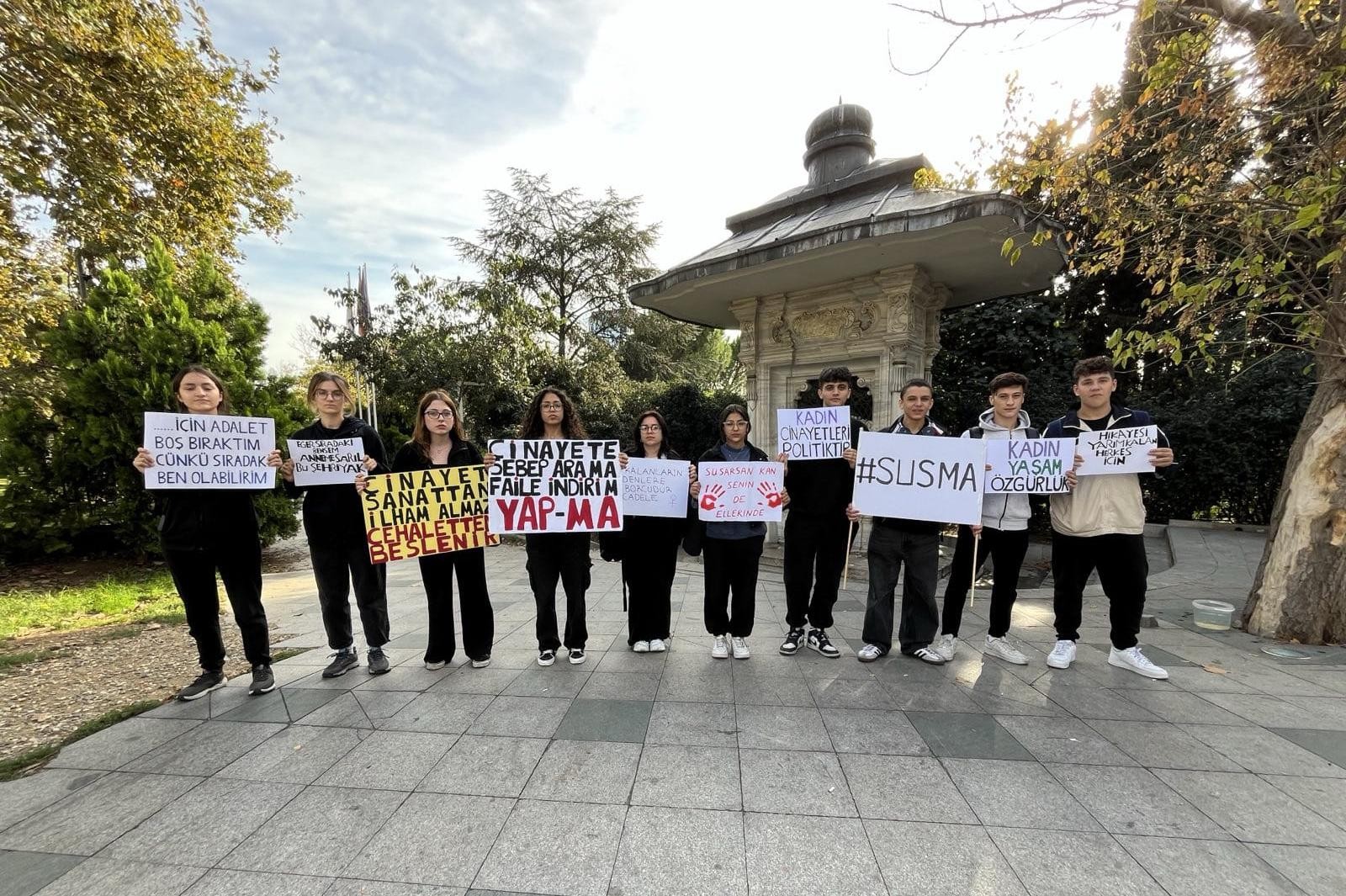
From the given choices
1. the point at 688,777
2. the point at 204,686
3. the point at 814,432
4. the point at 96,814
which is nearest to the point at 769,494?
the point at 814,432

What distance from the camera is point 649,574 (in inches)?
160

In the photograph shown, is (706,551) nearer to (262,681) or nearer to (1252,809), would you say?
(1252,809)

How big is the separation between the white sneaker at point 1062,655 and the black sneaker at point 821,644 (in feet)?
4.97

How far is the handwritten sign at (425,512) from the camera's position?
3580mm

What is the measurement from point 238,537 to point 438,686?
1666mm

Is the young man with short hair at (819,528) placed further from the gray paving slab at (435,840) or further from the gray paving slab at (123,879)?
the gray paving slab at (123,879)

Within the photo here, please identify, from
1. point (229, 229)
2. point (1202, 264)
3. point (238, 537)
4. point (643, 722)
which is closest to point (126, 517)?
point (229, 229)

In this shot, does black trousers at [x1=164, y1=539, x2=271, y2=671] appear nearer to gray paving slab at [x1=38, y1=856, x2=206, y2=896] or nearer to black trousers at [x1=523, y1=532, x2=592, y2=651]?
gray paving slab at [x1=38, y1=856, x2=206, y2=896]

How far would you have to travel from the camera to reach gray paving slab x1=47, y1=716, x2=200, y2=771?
273 centimetres

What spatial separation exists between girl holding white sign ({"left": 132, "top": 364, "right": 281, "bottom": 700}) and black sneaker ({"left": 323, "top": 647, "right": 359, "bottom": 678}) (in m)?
0.33

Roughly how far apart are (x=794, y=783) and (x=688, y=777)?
0.51 metres

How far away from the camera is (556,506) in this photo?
3.80 m

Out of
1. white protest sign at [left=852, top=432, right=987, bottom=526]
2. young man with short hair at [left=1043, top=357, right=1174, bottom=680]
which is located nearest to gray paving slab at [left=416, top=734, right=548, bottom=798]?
white protest sign at [left=852, top=432, right=987, bottom=526]

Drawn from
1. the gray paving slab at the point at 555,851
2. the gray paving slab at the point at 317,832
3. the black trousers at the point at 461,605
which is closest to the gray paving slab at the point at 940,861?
the gray paving slab at the point at 555,851
